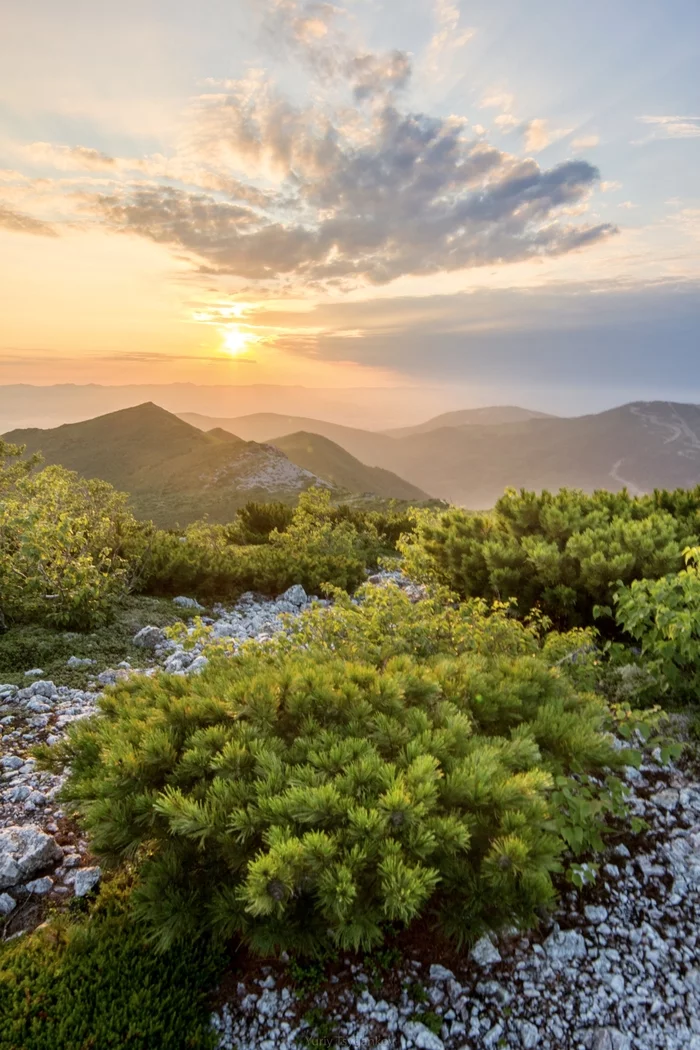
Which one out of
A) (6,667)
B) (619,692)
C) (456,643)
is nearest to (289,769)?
Result: (456,643)

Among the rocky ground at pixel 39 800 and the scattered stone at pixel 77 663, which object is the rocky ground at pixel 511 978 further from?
the scattered stone at pixel 77 663

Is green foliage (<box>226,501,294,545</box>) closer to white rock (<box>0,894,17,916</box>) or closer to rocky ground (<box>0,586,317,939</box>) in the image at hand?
rocky ground (<box>0,586,317,939</box>)

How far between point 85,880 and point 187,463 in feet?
267

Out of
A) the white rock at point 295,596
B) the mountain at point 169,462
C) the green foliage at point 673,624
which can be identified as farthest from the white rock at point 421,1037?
the mountain at point 169,462

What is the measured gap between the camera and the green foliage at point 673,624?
4.77 meters

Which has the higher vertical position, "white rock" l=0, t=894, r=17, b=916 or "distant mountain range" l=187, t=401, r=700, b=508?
"white rock" l=0, t=894, r=17, b=916

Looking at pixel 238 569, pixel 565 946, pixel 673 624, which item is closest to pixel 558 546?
pixel 673 624

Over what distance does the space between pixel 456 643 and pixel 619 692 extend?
1.59 metres

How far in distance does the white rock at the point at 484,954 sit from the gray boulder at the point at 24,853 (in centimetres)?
242

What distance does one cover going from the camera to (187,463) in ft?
267

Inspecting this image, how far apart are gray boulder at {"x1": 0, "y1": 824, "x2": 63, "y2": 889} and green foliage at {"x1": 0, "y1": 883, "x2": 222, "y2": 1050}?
1.57ft

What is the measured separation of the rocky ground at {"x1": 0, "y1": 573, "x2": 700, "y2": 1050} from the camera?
2523mm

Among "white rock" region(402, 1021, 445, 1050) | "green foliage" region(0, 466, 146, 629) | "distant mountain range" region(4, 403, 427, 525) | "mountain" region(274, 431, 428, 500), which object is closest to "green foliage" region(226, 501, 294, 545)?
"green foliage" region(0, 466, 146, 629)

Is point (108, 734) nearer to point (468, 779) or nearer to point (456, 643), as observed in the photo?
point (468, 779)
